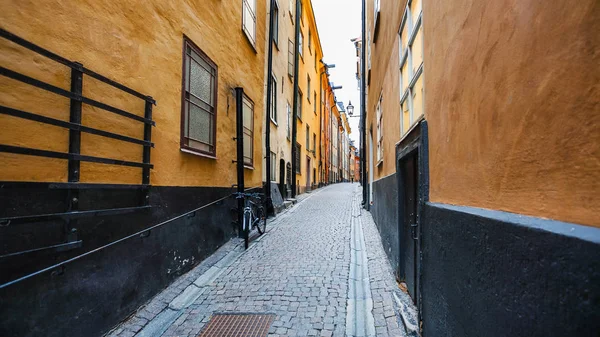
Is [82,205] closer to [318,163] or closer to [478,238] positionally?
[478,238]

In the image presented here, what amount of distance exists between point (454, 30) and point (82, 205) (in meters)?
3.59

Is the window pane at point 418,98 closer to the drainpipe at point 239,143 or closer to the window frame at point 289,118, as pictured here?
the drainpipe at point 239,143

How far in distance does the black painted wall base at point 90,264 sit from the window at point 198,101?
1025 mm

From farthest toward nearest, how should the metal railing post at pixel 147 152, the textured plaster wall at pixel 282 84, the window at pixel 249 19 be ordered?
the textured plaster wall at pixel 282 84 < the window at pixel 249 19 < the metal railing post at pixel 147 152

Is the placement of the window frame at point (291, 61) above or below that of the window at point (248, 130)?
above

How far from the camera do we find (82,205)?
10.7 feet

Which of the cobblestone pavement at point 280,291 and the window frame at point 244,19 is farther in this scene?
the window frame at point 244,19

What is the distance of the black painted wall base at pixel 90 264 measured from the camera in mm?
2605

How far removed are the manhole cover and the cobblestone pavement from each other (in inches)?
3.8

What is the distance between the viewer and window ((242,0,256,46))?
8727 mm

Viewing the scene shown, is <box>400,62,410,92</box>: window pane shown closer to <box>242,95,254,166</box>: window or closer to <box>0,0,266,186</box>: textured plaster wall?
<box>0,0,266,186</box>: textured plaster wall

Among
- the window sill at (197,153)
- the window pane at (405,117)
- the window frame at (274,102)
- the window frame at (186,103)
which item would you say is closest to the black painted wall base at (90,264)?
the window sill at (197,153)

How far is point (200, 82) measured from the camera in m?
6.25

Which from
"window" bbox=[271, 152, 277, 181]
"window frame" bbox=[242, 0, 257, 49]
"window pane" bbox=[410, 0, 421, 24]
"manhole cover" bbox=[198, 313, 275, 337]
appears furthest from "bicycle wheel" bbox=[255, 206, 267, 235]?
"window pane" bbox=[410, 0, 421, 24]
